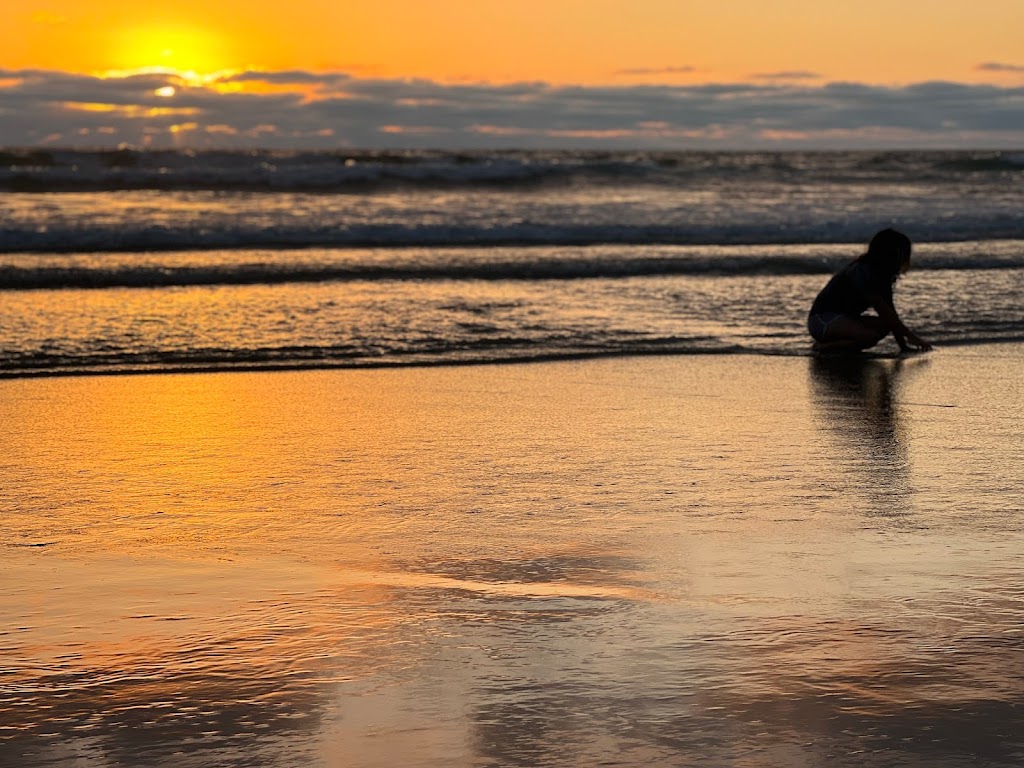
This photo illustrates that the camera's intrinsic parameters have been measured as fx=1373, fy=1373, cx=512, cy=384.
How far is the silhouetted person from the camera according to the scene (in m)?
9.21

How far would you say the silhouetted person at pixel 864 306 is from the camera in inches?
363

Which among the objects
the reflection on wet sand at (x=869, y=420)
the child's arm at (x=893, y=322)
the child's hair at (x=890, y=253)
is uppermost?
the child's hair at (x=890, y=253)

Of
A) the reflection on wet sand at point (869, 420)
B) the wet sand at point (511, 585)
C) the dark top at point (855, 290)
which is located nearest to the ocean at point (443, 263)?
the dark top at point (855, 290)

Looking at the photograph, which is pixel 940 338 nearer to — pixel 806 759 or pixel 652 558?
pixel 652 558

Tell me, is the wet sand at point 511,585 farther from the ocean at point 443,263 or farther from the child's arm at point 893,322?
the ocean at point 443,263

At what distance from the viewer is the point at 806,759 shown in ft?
9.15

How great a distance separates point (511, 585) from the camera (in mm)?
4020

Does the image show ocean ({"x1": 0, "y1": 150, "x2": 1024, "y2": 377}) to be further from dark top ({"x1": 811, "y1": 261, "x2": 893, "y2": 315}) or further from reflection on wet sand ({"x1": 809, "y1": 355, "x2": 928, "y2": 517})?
reflection on wet sand ({"x1": 809, "y1": 355, "x2": 928, "y2": 517})

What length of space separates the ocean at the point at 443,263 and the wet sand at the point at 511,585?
2.52 meters

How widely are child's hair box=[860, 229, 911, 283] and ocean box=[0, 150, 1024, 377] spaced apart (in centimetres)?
81

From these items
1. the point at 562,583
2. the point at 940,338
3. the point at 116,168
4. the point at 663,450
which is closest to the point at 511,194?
the point at 116,168

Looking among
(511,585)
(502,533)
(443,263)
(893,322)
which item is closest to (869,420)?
(893,322)

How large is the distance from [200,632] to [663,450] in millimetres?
2882

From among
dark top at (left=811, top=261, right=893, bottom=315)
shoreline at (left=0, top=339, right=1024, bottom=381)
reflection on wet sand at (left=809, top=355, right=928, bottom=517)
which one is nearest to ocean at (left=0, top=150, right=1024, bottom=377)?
shoreline at (left=0, top=339, right=1024, bottom=381)
